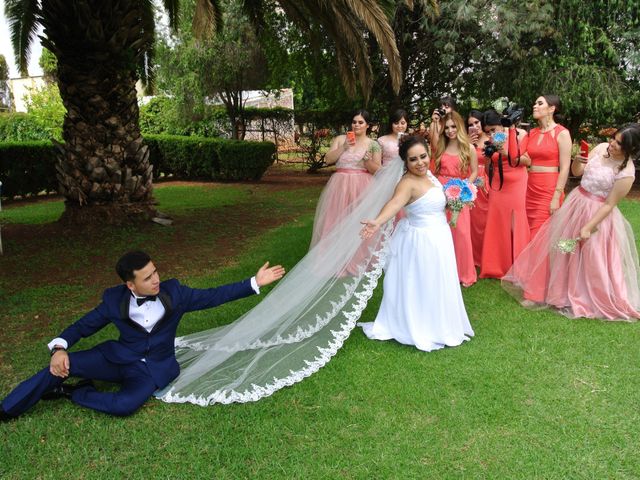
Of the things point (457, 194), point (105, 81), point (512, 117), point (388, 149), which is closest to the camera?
point (457, 194)

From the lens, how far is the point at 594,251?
523 centimetres

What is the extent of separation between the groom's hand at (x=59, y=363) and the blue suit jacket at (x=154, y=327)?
127 millimetres

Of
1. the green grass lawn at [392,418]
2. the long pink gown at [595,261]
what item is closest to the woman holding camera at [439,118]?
the long pink gown at [595,261]

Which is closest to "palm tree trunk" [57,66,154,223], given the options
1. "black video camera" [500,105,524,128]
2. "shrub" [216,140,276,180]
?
"black video camera" [500,105,524,128]

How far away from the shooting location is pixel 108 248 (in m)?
8.02

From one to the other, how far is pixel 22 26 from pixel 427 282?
9031 millimetres

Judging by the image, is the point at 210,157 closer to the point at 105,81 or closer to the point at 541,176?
the point at 105,81

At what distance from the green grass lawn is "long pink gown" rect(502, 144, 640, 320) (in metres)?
0.24

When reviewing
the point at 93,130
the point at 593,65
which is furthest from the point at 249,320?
the point at 593,65

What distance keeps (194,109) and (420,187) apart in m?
16.7

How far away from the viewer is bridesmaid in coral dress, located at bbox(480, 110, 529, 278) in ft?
20.4

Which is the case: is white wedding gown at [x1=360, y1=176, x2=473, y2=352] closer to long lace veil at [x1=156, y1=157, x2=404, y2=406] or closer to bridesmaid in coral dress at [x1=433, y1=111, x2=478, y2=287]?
long lace veil at [x1=156, y1=157, x2=404, y2=406]

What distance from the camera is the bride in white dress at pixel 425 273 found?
4.60m

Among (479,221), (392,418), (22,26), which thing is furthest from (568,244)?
(22,26)
